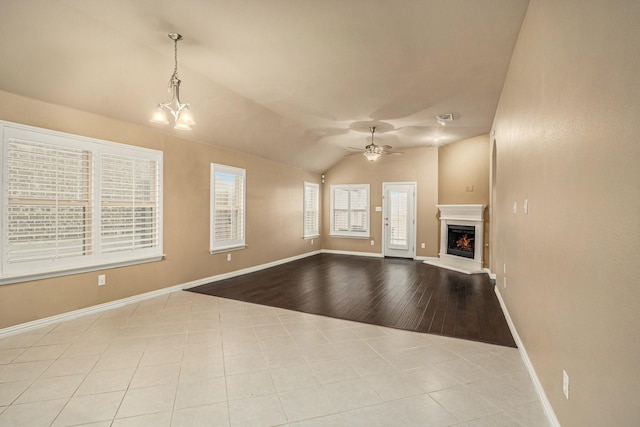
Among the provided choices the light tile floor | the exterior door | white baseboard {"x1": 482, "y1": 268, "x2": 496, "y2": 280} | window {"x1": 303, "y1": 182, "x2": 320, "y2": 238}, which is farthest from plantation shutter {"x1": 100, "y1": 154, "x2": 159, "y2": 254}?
white baseboard {"x1": 482, "y1": 268, "x2": 496, "y2": 280}

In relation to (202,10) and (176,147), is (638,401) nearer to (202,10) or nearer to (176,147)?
(202,10)

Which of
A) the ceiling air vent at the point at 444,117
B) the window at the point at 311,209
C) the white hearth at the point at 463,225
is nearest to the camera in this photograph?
the ceiling air vent at the point at 444,117

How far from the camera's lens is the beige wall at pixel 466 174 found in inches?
268

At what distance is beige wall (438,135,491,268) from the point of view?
681 centimetres

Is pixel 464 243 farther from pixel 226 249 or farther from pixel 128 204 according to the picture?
pixel 128 204

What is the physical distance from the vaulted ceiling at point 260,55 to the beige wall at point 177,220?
210 mm

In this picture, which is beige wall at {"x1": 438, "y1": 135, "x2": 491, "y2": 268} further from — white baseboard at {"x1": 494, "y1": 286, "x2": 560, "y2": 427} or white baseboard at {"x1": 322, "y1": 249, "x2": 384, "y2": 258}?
white baseboard at {"x1": 494, "y1": 286, "x2": 560, "y2": 427}

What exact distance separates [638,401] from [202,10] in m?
3.48

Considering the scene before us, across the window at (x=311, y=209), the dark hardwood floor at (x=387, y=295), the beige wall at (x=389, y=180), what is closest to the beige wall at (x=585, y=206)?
the dark hardwood floor at (x=387, y=295)

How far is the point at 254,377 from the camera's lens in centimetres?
244

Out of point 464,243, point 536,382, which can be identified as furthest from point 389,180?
point 536,382

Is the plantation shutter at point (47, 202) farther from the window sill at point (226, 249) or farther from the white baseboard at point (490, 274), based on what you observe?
the white baseboard at point (490, 274)

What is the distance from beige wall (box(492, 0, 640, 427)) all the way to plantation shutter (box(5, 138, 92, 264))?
4.74m

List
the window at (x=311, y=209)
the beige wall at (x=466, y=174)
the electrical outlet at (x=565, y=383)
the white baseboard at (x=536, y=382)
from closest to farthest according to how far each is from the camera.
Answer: the electrical outlet at (x=565, y=383), the white baseboard at (x=536, y=382), the beige wall at (x=466, y=174), the window at (x=311, y=209)
